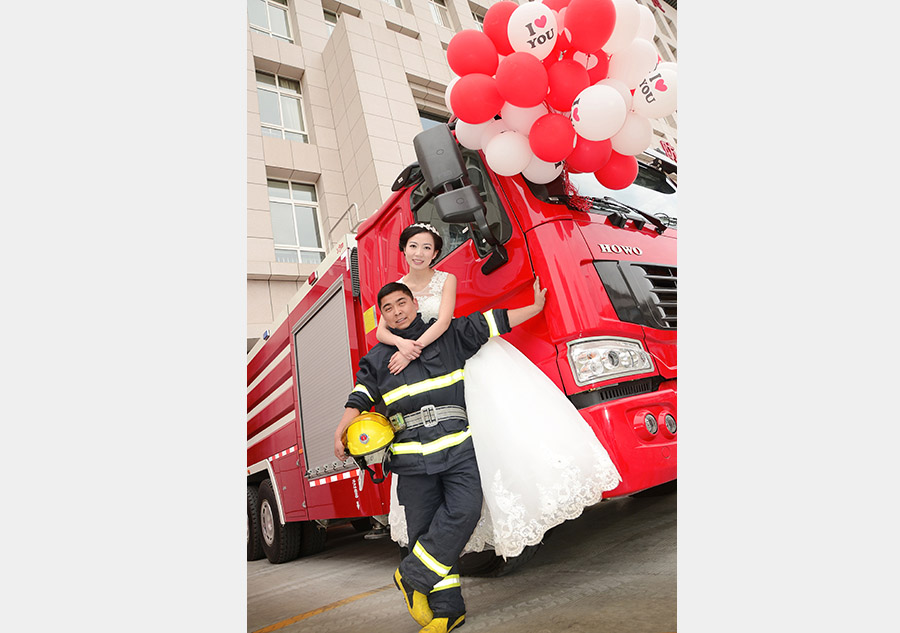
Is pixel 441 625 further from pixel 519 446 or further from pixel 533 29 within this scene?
pixel 533 29

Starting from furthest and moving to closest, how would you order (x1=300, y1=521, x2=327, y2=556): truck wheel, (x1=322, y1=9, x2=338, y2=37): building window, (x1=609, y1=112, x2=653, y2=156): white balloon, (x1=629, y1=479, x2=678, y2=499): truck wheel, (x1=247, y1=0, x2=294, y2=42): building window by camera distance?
(x1=322, y1=9, x2=338, y2=37): building window
(x1=247, y1=0, x2=294, y2=42): building window
(x1=300, y1=521, x2=327, y2=556): truck wheel
(x1=629, y1=479, x2=678, y2=499): truck wheel
(x1=609, y1=112, x2=653, y2=156): white balloon

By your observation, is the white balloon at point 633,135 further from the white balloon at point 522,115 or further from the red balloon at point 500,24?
the red balloon at point 500,24

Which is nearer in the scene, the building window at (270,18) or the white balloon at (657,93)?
the white balloon at (657,93)

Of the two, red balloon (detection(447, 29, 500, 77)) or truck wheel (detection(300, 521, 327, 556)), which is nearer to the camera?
red balloon (detection(447, 29, 500, 77))

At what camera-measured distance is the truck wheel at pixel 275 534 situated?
17.4 ft

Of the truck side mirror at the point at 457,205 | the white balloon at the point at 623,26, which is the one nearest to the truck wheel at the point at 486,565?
the truck side mirror at the point at 457,205

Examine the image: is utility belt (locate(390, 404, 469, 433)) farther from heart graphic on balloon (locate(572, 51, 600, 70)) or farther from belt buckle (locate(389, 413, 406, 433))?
heart graphic on balloon (locate(572, 51, 600, 70))

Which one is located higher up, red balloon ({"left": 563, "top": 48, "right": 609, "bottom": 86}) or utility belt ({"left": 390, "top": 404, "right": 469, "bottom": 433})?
red balloon ({"left": 563, "top": 48, "right": 609, "bottom": 86})

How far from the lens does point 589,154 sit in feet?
7.88

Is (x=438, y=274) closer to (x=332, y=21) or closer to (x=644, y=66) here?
(x=644, y=66)

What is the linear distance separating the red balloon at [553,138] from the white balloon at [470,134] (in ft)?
1.18

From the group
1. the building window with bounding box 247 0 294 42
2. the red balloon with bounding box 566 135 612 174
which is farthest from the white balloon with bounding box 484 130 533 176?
the building window with bounding box 247 0 294 42

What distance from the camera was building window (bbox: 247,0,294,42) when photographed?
398 inches

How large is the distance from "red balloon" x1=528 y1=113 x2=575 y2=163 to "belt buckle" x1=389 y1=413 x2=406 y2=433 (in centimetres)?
129
